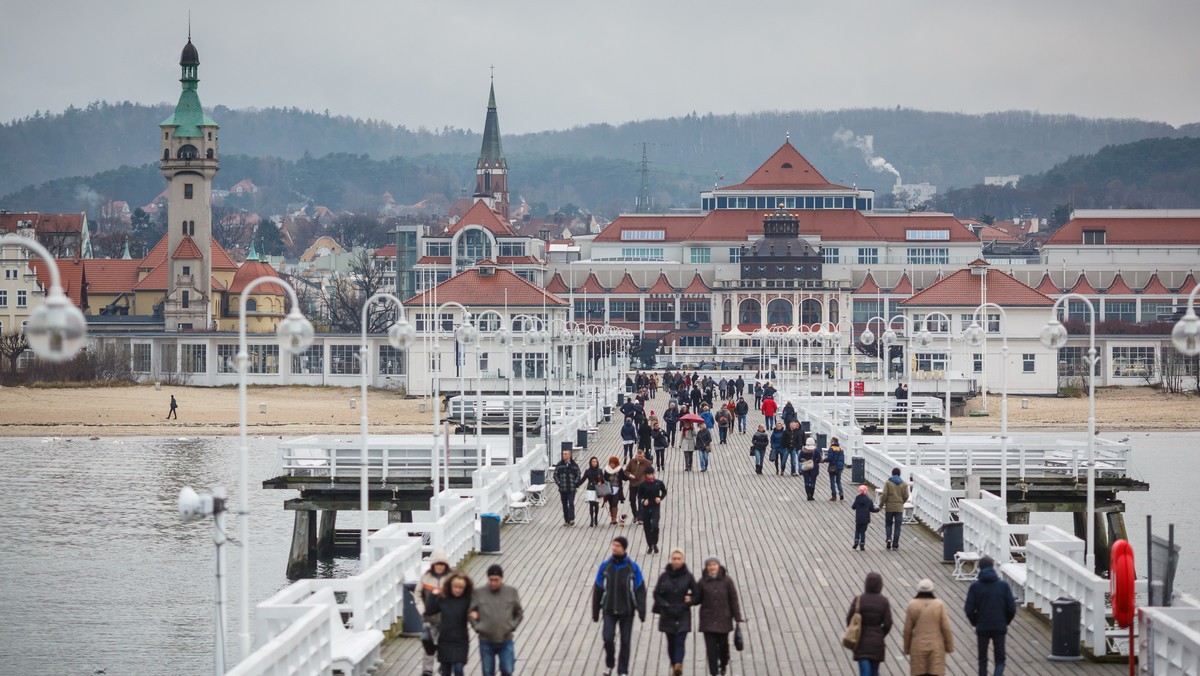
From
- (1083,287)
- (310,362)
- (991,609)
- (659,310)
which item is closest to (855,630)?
(991,609)

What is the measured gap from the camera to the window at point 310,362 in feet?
276

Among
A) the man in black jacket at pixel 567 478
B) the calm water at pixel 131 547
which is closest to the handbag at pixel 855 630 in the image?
the man in black jacket at pixel 567 478

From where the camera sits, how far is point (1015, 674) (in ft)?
52.3

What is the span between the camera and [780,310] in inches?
4722

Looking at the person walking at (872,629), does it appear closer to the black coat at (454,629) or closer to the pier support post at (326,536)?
the black coat at (454,629)

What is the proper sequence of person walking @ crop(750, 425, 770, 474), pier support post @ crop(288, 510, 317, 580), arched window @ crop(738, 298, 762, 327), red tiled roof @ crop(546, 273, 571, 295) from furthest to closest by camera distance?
arched window @ crop(738, 298, 762, 327), red tiled roof @ crop(546, 273, 571, 295), person walking @ crop(750, 425, 770, 474), pier support post @ crop(288, 510, 317, 580)

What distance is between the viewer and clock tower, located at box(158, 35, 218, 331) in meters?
109

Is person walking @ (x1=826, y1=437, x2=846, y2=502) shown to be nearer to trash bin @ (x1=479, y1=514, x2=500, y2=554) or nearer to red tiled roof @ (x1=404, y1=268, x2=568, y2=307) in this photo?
trash bin @ (x1=479, y1=514, x2=500, y2=554)

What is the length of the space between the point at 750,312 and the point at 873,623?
10613cm

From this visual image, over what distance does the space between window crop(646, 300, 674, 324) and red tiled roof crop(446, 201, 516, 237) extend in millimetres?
14175

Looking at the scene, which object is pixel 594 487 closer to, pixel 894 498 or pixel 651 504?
pixel 651 504

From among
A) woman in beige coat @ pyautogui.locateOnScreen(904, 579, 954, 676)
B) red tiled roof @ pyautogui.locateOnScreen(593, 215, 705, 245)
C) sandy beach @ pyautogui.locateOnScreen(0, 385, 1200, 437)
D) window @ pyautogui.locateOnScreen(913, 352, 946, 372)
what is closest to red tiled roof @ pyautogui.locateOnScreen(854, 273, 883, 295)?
red tiled roof @ pyautogui.locateOnScreen(593, 215, 705, 245)

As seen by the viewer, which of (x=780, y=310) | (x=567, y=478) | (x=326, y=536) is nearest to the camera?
(x=567, y=478)

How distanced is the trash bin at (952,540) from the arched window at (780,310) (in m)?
96.5
